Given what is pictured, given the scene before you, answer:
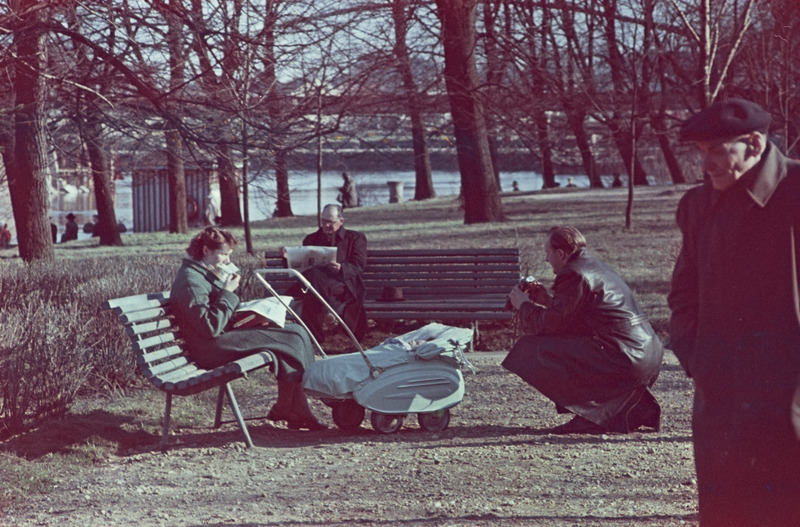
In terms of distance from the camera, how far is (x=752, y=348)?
277cm

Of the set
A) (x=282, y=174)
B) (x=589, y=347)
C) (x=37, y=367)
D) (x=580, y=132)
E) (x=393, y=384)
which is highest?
(x=580, y=132)

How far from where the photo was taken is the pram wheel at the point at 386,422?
6176 millimetres

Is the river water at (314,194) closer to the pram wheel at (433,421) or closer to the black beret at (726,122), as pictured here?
the pram wheel at (433,421)

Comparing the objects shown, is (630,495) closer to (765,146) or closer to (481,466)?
(481,466)

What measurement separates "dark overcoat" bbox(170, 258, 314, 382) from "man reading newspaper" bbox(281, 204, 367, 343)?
8.52ft

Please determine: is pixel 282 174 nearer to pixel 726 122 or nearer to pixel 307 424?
pixel 307 424

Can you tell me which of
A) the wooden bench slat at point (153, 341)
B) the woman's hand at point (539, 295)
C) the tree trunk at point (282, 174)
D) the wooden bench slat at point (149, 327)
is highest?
the tree trunk at point (282, 174)

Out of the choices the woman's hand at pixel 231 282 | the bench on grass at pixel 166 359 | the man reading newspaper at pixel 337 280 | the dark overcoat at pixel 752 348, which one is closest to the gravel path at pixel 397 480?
the bench on grass at pixel 166 359

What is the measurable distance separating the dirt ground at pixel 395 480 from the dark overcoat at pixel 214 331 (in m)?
0.46

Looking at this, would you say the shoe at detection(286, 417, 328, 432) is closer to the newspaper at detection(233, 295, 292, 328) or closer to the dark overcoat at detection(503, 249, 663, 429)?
the newspaper at detection(233, 295, 292, 328)

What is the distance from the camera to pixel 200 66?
35.5ft

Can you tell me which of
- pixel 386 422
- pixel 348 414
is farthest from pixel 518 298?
pixel 348 414

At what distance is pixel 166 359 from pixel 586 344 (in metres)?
2.53

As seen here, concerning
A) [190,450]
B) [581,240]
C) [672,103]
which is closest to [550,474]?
[581,240]
